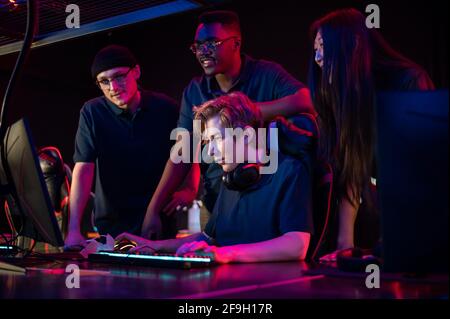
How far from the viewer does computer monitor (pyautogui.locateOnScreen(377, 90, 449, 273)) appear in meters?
0.85

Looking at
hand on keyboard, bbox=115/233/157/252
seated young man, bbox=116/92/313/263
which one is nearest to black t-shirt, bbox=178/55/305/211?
seated young man, bbox=116/92/313/263

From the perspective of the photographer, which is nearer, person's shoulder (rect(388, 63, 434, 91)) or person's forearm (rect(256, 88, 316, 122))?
person's shoulder (rect(388, 63, 434, 91))

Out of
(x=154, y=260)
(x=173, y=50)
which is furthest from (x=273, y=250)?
(x=173, y=50)

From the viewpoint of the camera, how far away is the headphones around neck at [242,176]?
1.79 metres

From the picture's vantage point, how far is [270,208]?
183cm

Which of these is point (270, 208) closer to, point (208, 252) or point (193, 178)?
point (208, 252)

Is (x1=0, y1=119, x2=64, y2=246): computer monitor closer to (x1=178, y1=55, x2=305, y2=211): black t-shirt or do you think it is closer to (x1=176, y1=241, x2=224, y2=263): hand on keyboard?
(x1=176, y1=241, x2=224, y2=263): hand on keyboard

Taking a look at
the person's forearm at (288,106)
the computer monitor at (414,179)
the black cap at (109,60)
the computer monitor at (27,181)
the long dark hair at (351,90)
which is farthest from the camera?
the black cap at (109,60)

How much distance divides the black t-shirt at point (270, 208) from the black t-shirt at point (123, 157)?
0.82m

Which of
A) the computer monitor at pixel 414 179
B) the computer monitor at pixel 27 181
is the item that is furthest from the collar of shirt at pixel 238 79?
the computer monitor at pixel 414 179

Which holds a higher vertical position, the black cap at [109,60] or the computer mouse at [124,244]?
the black cap at [109,60]

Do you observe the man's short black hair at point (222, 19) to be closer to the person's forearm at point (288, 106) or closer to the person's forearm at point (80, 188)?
the person's forearm at point (288, 106)

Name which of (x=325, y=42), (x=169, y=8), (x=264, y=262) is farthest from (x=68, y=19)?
(x=264, y=262)

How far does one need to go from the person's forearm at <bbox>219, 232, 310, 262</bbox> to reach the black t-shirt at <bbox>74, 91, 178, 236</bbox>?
1194mm
